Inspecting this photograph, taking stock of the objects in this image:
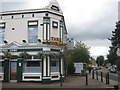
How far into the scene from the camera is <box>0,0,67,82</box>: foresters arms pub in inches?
794

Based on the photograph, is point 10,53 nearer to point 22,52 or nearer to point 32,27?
point 22,52

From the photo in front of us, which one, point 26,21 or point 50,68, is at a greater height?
point 26,21

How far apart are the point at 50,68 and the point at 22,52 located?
331 centimetres

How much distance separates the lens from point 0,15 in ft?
72.1

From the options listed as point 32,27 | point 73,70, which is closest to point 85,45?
point 73,70

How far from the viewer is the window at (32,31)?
21.0 m

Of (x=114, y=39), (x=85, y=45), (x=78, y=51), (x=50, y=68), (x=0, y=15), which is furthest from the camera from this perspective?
(x=114, y=39)

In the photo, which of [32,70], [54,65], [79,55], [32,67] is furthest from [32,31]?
[79,55]

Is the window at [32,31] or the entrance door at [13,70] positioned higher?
the window at [32,31]

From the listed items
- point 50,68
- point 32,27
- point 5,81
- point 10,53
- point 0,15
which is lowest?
point 5,81

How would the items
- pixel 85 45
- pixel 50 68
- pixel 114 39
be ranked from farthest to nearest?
pixel 114 39 → pixel 85 45 → pixel 50 68

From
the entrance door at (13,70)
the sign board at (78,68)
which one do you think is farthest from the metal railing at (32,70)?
the sign board at (78,68)

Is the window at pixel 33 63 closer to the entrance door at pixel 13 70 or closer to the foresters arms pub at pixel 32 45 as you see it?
the foresters arms pub at pixel 32 45

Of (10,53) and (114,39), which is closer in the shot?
(10,53)
